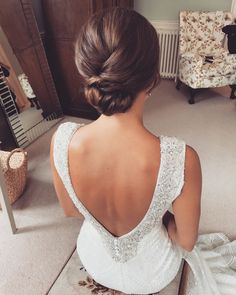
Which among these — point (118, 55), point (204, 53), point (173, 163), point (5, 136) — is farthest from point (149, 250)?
point (204, 53)

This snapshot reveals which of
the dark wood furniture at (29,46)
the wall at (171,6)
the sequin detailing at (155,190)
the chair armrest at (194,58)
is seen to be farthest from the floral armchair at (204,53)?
the sequin detailing at (155,190)

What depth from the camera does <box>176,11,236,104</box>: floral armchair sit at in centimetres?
293

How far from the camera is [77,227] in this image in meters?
1.71

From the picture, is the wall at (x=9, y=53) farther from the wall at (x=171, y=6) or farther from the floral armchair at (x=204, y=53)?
the wall at (x=171, y=6)

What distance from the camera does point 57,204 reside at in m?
1.88

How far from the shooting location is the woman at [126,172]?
2.08ft

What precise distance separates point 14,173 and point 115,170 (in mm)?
1182

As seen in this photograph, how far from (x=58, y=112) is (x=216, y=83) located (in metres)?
1.67

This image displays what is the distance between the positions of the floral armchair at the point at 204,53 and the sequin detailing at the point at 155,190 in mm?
2329

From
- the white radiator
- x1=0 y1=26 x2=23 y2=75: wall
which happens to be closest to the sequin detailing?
x1=0 y1=26 x2=23 y2=75: wall

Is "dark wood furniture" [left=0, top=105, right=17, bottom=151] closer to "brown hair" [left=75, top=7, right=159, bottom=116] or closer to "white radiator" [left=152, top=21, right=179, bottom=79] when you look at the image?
"brown hair" [left=75, top=7, right=159, bottom=116]

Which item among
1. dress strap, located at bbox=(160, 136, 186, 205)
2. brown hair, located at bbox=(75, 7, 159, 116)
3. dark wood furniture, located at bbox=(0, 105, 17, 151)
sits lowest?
dark wood furniture, located at bbox=(0, 105, 17, 151)

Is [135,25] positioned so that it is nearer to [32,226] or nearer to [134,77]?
[134,77]

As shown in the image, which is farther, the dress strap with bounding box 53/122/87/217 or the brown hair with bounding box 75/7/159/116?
A: the dress strap with bounding box 53/122/87/217
